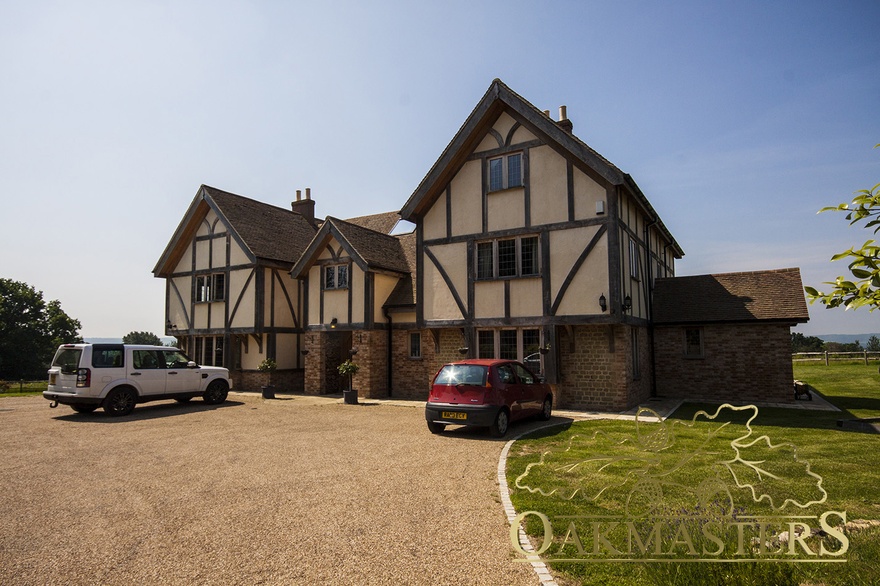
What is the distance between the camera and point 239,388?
75.6ft

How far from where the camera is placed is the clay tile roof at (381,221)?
1126 inches

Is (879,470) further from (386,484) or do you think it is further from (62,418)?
(62,418)

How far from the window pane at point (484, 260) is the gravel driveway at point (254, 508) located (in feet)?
20.3

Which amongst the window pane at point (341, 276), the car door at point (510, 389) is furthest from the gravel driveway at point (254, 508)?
the window pane at point (341, 276)

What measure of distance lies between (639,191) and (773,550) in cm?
1390

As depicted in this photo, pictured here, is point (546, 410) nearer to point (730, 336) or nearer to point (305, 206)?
point (730, 336)

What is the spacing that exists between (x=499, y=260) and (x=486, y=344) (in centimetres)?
284

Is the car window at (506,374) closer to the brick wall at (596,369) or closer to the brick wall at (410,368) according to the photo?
the brick wall at (596,369)

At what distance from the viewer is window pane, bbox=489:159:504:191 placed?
16.7m

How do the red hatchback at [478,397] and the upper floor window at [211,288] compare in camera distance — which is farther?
the upper floor window at [211,288]

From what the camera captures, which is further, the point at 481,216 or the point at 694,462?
the point at 481,216

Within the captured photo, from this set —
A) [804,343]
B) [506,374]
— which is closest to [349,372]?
[506,374]

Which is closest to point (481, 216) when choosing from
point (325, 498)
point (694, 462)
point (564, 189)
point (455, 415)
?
point (564, 189)

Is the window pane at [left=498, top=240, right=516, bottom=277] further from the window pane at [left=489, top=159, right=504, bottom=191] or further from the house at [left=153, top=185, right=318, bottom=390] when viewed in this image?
the house at [left=153, top=185, right=318, bottom=390]
